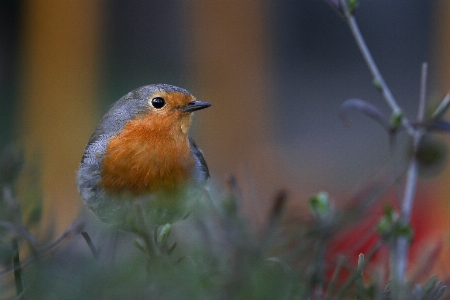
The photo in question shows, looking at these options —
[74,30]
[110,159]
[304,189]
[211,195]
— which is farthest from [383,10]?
[211,195]

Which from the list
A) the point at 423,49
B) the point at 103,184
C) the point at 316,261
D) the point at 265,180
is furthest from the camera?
the point at 423,49

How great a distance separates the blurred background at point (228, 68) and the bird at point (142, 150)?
11.0 feet

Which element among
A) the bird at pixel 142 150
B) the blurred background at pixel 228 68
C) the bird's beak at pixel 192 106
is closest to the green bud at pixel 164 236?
the bird at pixel 142 150

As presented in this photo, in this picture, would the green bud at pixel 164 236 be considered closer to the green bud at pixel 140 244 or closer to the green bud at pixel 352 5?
the green bud at pixel 140 244

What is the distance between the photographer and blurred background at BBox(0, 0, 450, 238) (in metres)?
6.04

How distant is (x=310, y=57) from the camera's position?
A: 623 cm

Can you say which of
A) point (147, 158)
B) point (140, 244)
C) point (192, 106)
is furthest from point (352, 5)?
point (192, 106)

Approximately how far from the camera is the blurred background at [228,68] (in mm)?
6035

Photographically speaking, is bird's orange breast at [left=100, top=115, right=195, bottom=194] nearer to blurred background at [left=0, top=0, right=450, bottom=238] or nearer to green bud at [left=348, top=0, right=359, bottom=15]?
green bud at [left=348, top=0, right=359, bottom=15]

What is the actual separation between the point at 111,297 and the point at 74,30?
229 inches

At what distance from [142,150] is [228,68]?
12.6 ft

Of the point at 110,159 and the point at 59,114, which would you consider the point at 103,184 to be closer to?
the point at 110,159

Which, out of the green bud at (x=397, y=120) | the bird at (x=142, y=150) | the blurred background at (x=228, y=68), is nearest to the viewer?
the green bud at (x=397, y=120)

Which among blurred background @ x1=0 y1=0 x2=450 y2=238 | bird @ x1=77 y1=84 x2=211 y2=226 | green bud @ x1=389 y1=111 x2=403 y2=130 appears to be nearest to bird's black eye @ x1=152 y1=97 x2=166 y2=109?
bird @ x1=77 y1=84 x2=211 y2=226
